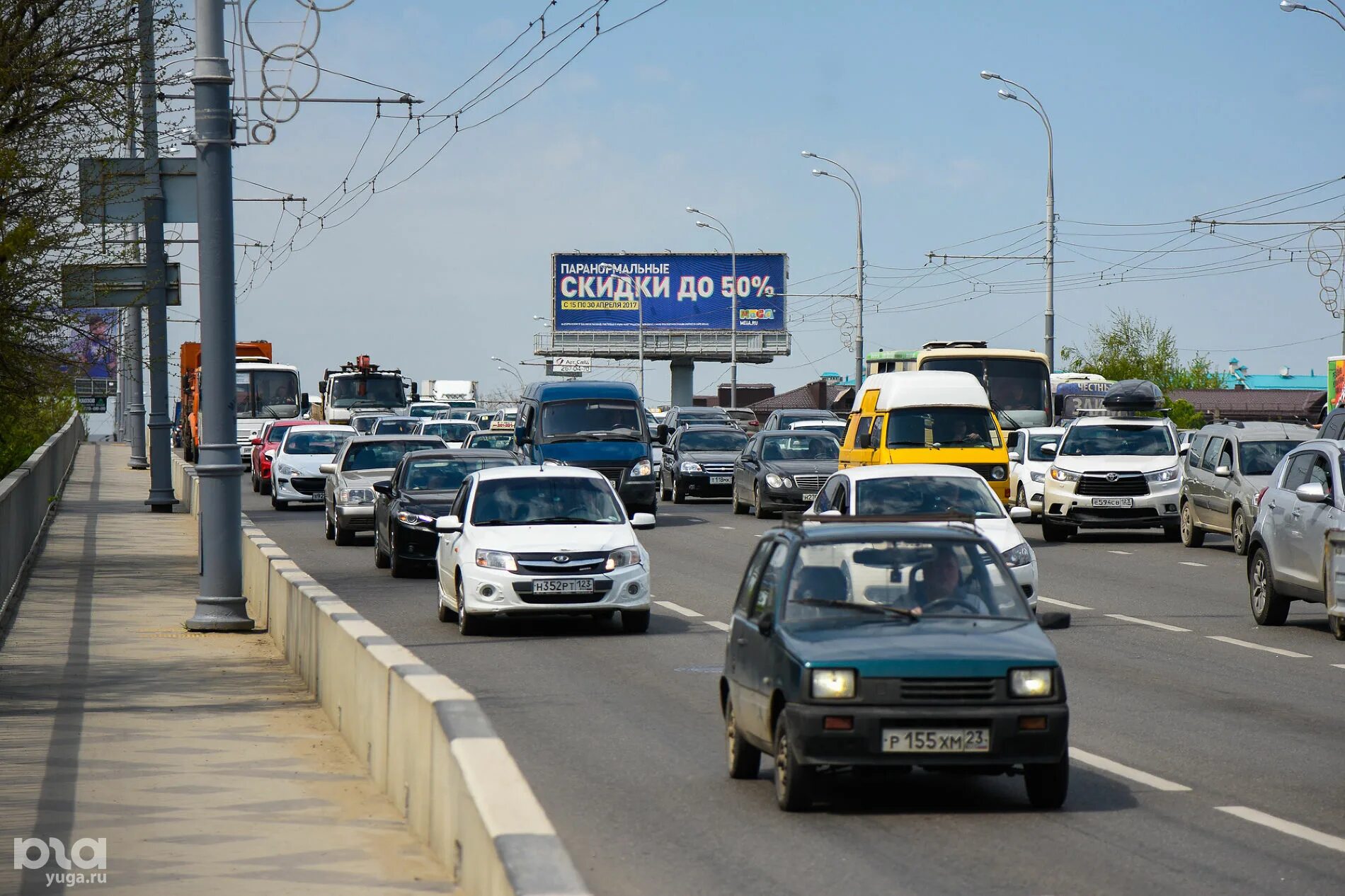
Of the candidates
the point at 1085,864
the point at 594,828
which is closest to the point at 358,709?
the point at 594,828

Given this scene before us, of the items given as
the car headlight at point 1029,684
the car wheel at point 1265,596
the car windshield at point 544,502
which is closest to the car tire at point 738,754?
the car headlight at point 1029,684

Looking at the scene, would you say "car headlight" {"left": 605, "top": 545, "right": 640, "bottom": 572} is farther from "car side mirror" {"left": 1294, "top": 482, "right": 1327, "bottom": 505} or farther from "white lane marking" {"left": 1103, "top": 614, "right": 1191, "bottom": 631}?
"car side mirror" {"left": 1294, "top": 482, "right": 1327, "bottom": 505}

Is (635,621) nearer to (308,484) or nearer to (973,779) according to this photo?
(973,779)

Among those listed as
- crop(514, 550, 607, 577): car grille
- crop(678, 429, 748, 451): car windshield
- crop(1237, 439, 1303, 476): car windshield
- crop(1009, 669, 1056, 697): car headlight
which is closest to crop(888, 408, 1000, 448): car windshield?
crop(1237, 439, 1303, 476): car windshield

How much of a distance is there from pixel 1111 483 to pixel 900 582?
2017 cm

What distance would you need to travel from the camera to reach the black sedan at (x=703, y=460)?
133ft

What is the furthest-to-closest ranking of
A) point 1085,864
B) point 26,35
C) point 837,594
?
point 26,35, point 837,594, point 1085,864

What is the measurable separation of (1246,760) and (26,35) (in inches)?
630

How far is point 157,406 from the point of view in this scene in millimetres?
34969

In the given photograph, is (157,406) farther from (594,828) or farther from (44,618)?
(594,828)

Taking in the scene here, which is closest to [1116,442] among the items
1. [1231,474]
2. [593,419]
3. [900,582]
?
[1231,474]

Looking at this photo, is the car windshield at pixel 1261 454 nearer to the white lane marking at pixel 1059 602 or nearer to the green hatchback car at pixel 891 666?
the white lane marking at pixel 1059 602

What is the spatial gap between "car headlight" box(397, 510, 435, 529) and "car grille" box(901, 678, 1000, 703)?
1477cm

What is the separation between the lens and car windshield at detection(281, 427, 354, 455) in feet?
128
